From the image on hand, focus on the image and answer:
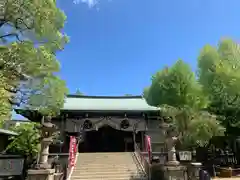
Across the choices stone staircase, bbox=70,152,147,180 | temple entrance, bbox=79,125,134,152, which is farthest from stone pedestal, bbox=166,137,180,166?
temple entrance, bbox=79,125,134,152

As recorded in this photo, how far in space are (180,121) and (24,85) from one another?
10300mm

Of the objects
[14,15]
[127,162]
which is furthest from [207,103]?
[14,15]

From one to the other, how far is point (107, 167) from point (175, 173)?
4542 mm

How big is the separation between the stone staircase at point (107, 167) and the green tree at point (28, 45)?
546cm

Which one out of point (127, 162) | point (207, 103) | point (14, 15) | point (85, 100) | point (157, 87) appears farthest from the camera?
point (85, 100)

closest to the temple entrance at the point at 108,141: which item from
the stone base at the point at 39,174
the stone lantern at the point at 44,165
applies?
the stone lantern at the point at 44,165

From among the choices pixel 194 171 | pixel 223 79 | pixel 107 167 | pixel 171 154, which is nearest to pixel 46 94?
pixel 107 167

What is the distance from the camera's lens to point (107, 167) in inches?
518

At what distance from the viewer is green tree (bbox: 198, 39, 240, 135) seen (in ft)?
52.5

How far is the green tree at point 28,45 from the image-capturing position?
8297 mm

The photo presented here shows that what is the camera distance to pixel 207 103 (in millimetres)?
18266

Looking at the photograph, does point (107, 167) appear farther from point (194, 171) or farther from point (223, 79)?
point (223, 79)

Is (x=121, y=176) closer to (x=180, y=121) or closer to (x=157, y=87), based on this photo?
(x=180, y=121)

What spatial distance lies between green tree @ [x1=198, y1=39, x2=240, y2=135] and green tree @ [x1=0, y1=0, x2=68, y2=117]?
12.2 meters
